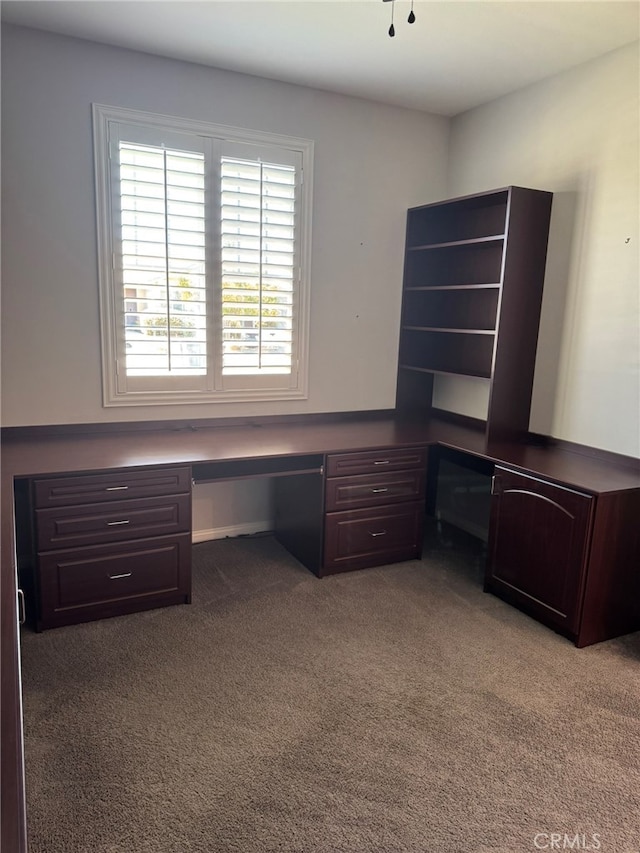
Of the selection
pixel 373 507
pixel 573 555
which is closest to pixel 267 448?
pixel 373 507

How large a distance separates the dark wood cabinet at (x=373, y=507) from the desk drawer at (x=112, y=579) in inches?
32.2

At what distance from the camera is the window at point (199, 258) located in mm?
3031

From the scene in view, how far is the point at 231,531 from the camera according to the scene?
3.72 m

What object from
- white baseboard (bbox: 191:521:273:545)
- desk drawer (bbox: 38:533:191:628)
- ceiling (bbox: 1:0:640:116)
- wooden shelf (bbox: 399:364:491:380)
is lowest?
white baseboard (bbox: 191:521:273:545)

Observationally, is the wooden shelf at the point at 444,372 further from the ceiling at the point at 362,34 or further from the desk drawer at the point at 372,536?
the ceiling at the point at 362,34

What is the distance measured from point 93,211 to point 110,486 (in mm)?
1439

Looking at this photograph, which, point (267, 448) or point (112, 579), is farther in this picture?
point (267, 448)

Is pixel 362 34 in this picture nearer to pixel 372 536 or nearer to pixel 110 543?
pixel 372 536

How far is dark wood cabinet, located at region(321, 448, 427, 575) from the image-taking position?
3174 millimetres

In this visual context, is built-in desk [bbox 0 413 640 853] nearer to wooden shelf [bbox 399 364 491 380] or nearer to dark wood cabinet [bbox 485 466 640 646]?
dark wood cabinet [bbox 485 466 640 646]

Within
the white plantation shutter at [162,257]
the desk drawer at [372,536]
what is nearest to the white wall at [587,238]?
the desk drawer at [372,536]

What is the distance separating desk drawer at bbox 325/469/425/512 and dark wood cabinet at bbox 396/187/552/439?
0.54m

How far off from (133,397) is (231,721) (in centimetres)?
181

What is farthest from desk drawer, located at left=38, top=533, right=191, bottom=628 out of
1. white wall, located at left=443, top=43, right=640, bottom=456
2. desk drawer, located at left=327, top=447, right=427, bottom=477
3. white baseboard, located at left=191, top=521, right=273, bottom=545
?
white wall, located at left=443, top=43, right=640, bottom=456
